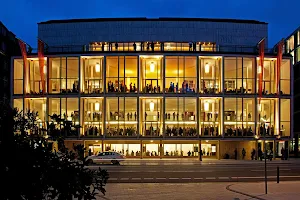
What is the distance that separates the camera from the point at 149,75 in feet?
197

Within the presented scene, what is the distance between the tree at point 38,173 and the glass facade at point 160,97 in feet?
165

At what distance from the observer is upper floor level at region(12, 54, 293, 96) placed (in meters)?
57.9

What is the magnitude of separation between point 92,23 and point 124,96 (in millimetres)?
15103

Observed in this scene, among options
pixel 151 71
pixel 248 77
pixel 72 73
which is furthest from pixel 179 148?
Answer: pixel 72 73

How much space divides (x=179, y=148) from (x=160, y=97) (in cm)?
708

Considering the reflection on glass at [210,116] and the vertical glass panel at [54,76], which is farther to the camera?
the vertical glass panel at [54,76]

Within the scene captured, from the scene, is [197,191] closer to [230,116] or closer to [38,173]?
[38,173]

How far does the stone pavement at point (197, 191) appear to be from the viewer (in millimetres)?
19797

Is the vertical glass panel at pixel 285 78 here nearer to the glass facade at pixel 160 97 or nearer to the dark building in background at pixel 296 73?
the glass facade at pixel 160 97

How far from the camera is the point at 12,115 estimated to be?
7016 millimetres

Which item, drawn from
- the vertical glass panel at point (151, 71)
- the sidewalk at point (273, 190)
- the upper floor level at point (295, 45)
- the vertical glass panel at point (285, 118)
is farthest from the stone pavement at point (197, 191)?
the upper floor level at point (295, 45)

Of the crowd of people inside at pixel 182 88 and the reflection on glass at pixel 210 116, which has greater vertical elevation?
the crowd of people inside at pixel 182 88

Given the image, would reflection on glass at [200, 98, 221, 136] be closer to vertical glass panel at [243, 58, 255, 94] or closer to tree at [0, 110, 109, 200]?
vertical glass panel at [243, 58, 255, 94]

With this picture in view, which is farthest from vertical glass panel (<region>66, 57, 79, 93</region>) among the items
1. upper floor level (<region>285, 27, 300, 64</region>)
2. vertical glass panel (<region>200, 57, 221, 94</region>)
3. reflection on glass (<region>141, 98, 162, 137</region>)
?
upper floor level (<region>285, 27, 300, 64</region>)
